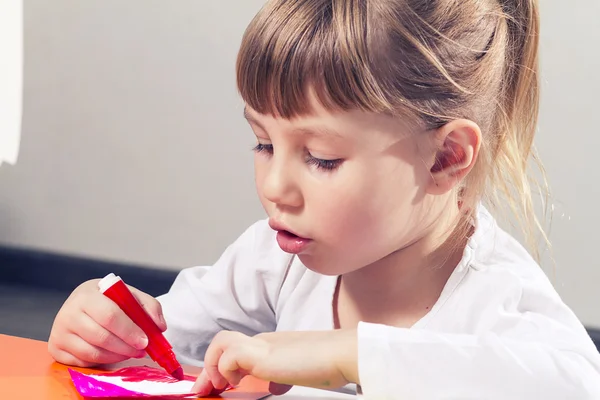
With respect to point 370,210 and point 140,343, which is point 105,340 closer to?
point 140,343

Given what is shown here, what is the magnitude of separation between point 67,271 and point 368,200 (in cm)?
196

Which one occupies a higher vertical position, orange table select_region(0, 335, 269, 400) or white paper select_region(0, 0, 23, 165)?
white paper select_region(0, 0, 23, 165)

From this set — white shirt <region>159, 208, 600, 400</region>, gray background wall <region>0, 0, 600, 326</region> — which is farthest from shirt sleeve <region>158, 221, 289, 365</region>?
gray background wall <region>0, 0, 600, 326</region>

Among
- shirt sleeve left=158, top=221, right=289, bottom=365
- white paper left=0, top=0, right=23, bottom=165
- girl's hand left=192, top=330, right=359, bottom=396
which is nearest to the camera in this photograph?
girl's hand left=192, top=330, right=359, bottom=396

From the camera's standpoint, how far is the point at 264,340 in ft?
2.02

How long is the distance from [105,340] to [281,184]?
0.20 m

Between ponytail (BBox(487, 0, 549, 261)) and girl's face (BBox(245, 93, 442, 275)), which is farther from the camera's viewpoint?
ponytail (BBox(487, 0, 549, 261))

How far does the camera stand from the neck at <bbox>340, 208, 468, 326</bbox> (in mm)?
783

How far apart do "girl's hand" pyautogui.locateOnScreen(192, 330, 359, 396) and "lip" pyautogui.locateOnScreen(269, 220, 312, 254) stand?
74 mm

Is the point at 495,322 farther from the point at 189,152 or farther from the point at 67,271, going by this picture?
the point at 67,271

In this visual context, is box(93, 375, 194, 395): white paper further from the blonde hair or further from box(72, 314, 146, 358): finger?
Answer: the blonde hair

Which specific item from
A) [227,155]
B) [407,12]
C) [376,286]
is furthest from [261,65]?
[227,155]

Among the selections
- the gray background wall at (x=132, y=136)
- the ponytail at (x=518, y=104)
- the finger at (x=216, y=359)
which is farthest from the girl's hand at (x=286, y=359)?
the gray background wall at (x=132, y=136)

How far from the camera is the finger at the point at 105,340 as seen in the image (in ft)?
2.28
